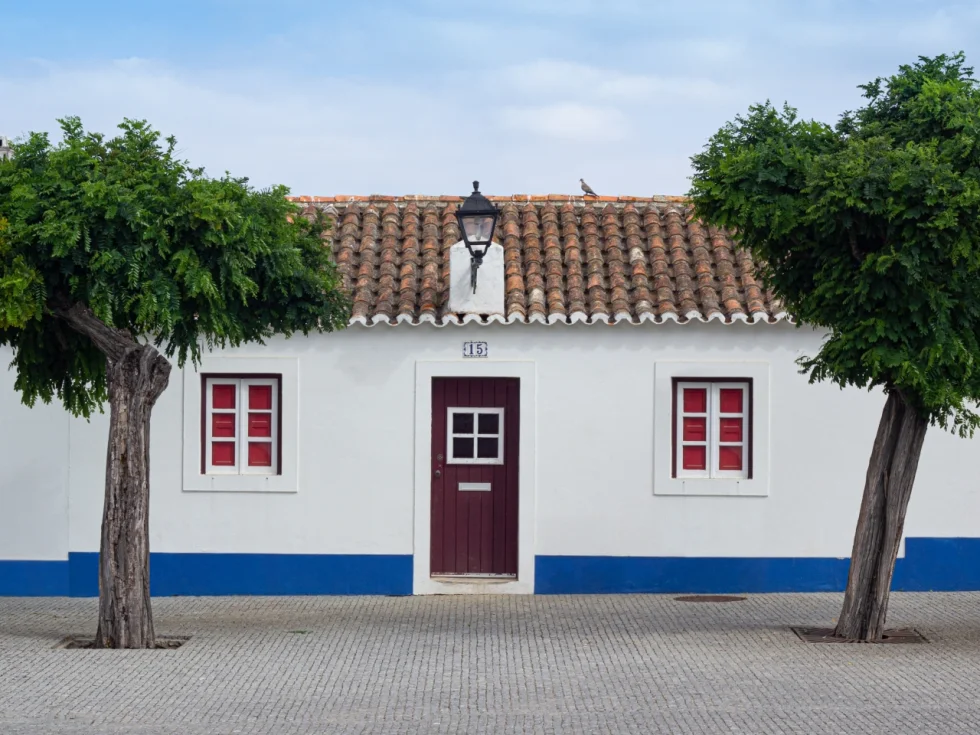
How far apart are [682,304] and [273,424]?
4095 mm

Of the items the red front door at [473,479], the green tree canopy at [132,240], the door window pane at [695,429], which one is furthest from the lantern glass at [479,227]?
the door window pane at [695,429]

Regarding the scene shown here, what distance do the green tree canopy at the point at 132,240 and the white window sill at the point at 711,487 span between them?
4.34m

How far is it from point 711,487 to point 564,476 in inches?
55.0

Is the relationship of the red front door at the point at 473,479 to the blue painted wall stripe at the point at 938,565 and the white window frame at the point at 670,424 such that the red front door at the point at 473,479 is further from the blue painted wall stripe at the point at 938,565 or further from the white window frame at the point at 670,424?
the blue painted wall stripe at the point at 938,565

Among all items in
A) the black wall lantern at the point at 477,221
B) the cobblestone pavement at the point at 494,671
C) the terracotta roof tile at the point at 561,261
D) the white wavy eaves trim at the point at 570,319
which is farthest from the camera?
the terracotta roof tile at the point at 561,261

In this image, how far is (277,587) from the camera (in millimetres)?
12430

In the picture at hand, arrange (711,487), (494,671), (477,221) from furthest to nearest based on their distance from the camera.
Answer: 1. (711,487)
2. (477,221)
3. (494,671)

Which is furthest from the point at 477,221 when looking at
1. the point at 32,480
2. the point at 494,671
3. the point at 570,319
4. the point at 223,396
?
the point at 32,480

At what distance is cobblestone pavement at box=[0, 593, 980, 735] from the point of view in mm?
7469

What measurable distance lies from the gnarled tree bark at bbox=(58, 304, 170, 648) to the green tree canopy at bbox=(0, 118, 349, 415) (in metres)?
0.18

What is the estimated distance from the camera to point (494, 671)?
8.88m

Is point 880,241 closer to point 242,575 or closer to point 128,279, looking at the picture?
point 128,279

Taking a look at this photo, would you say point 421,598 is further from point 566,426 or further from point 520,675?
point 520,675

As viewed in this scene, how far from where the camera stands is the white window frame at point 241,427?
41.2ft
